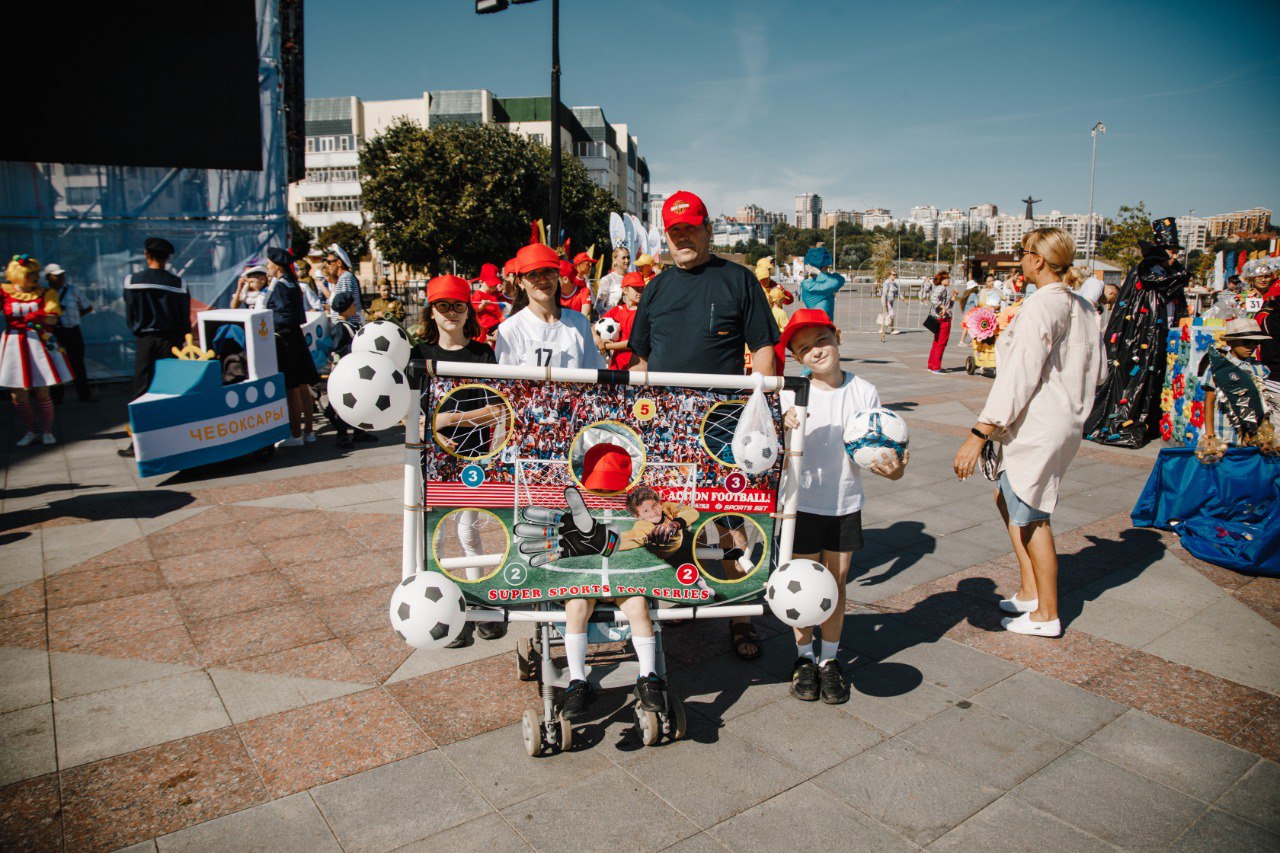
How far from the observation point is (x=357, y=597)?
14.6 feet

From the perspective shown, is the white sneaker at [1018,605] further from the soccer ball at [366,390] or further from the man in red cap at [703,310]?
the soccer ball at [366,390]

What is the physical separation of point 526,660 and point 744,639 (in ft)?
3.60

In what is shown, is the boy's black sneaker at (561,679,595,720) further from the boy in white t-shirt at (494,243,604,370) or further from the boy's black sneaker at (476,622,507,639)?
the boy in white t-shirt at (494,243,604,370)

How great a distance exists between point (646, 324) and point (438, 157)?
37820 millimetres

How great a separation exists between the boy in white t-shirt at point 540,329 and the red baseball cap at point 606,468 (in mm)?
842

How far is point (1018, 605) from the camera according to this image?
421cm

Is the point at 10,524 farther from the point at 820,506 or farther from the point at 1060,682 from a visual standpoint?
the point at 1060,682

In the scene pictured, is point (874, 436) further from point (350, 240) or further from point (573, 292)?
point (350, 240)

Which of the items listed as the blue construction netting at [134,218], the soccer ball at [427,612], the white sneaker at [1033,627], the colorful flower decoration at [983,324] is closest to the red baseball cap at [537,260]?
the soccer ball at [427,612]

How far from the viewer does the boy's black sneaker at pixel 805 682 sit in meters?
3.37

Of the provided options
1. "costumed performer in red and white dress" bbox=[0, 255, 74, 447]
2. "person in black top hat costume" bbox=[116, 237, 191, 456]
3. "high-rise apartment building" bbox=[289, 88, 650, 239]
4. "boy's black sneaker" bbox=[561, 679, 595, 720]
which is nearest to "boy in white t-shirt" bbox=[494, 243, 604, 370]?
"boy's black sneaker" bbox=[561, 679, 595, 720]

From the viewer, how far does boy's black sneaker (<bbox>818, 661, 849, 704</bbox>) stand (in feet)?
11.0

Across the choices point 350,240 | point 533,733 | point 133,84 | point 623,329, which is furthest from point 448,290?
point 350,240

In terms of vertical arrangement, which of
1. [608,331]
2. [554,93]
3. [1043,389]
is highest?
[554,93]
